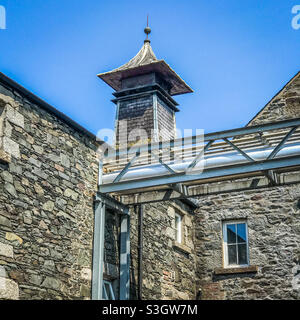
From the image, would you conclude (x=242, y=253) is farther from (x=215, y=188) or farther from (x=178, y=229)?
(x=215, y=188)

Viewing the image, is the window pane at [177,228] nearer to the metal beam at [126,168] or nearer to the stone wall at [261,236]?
the stone wall at [261,236]

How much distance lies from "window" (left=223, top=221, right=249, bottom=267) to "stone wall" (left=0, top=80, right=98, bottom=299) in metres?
4.84

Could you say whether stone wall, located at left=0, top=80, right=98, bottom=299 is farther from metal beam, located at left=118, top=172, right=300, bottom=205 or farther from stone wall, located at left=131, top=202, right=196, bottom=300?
stone wall, located at left=131, top=202, right=196, bottom=300

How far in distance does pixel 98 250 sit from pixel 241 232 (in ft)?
16.4

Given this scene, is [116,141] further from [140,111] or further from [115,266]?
[115,266]

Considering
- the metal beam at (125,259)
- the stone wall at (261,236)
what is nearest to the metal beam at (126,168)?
the metal beam at (125,259)

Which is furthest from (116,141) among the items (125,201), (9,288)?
(9,288)

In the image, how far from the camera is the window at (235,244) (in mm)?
13398

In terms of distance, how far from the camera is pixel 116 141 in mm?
17500

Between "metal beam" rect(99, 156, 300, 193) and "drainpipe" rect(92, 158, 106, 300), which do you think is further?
"drainpipe" rect(92, 158, 106, 300)

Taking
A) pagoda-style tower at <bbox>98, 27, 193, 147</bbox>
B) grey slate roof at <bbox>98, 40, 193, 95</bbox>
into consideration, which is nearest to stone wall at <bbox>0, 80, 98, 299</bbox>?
pagoda-style tower at <bbox>98, 27, 193, 147</bbox>

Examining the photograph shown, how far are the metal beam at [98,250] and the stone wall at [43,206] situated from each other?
9 cm

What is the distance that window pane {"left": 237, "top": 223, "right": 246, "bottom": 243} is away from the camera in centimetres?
1354

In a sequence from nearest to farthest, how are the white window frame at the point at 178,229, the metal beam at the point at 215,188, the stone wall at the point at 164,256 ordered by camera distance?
the metal beam at the point at 215,188 → the stone wall at the point at 164,256 → the white window frame at the point at 178,229
